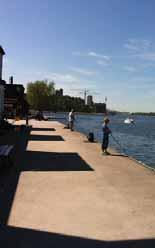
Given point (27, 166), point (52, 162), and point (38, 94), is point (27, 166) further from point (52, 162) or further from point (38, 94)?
point (38, 94)

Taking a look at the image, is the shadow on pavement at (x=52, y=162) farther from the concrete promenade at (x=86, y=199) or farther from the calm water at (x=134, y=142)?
the calm water at (x=134, y=142)

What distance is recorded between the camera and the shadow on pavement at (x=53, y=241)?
716cm

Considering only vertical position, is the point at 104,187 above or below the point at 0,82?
below

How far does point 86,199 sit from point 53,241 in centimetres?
314

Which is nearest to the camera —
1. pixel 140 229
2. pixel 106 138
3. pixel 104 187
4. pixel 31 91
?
pixel 140 229

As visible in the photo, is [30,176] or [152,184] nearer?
[152,184]

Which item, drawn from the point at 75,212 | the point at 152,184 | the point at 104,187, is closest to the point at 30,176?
the point at 104,187

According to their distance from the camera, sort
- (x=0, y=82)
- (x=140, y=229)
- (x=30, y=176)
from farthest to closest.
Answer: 1. (x=0, y=82)
2. (x=30, y=176)
3. (x=140, y=229)

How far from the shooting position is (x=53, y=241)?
7363 mm

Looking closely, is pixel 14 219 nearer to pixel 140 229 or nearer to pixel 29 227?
pixel 29 227

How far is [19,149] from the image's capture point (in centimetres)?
2105

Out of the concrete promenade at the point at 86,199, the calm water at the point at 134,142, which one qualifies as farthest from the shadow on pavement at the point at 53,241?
the calm water at the point at 134,142

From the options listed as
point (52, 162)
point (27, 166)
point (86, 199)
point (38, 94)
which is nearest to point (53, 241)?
point (86, 199)

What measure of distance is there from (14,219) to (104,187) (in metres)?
3.75
